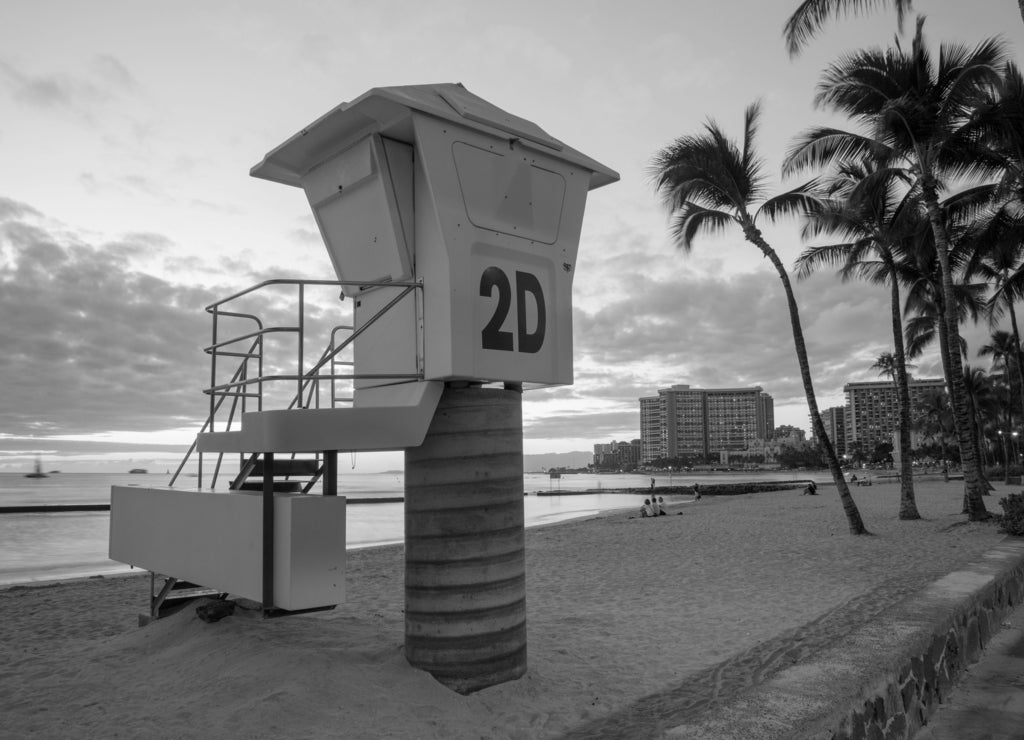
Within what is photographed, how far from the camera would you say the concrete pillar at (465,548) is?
4.91 m

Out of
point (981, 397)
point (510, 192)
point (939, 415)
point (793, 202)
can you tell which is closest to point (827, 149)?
point (793, 202)

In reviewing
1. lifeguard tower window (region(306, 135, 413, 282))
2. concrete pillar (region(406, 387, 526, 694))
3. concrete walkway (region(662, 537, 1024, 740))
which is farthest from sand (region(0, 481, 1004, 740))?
lifeguard tower window (region(306, 135, 413, 282))

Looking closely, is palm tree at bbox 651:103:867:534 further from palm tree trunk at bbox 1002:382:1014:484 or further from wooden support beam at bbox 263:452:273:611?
palm tree trunk at bbox 1002:382:1014:484

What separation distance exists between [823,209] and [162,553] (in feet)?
51.6

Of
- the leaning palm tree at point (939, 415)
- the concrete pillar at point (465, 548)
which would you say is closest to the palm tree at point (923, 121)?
the concrete pillar at point (465, 548)

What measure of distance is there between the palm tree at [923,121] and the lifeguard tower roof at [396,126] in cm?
1322

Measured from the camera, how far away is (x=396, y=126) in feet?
16.1

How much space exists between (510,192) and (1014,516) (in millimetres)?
13297

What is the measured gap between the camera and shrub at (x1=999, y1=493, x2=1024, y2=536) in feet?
42.6

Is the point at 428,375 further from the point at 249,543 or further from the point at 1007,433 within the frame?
the point at 1007,433

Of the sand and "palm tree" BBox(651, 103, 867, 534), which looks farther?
"palm tree" BBox(651, 103, 867, 534)

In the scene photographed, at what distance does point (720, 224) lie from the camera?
16.8m

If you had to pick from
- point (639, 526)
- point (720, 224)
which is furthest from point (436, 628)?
point (639, 526)

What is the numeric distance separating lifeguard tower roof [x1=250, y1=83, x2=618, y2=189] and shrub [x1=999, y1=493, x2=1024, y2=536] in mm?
11731
